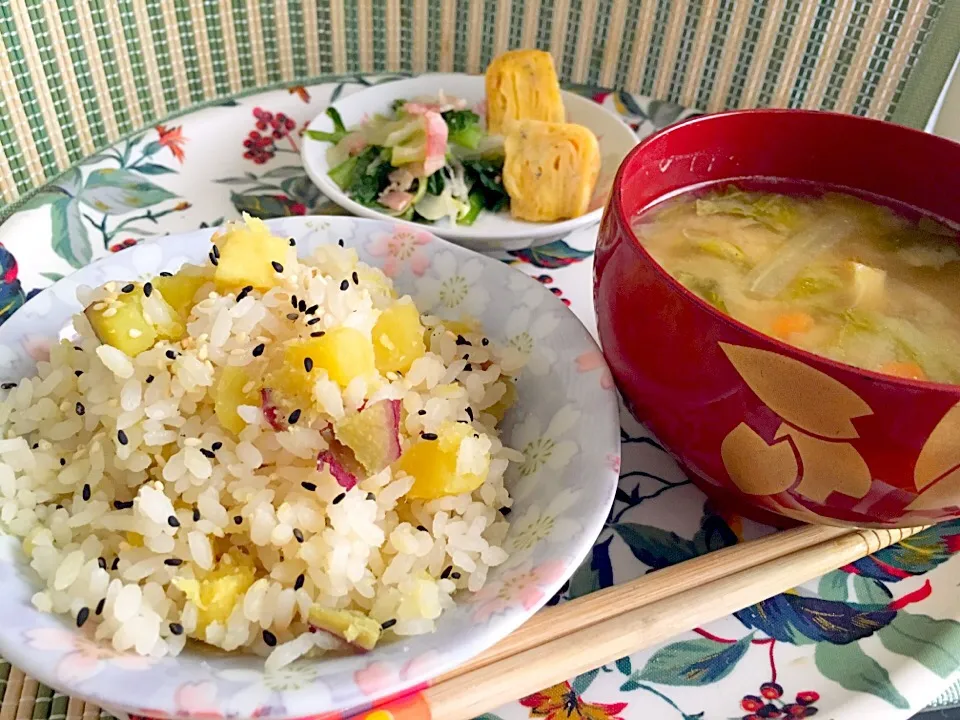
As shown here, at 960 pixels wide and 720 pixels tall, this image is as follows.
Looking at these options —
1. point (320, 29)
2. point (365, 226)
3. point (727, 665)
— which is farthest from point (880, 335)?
point (320, 29)

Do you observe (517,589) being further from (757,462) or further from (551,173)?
(551,173)

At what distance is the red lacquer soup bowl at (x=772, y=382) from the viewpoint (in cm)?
82

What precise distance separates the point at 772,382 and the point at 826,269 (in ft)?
1.24

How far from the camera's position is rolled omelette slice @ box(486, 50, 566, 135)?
186 centimetres

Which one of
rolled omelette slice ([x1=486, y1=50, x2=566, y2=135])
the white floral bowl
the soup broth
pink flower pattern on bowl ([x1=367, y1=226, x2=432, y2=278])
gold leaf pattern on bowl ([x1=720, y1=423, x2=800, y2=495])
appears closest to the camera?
the white floral bowl

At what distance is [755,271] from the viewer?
113cm

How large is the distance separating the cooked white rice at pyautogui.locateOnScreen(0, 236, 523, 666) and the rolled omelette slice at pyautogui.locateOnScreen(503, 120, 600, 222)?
0.70 m

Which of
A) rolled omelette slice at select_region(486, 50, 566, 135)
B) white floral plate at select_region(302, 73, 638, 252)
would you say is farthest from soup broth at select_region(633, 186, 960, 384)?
rolled omelette slice at select_region(486, 50, 566, 135)

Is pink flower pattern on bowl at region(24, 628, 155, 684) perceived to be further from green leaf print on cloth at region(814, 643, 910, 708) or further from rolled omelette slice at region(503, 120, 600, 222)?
rolled omelette slice at region(503, 120, 600, 222)

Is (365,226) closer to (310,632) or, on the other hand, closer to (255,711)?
(310,632)

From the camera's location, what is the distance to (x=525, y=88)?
187cm

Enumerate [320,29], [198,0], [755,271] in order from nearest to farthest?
[755,271], [198,0], [320,29]

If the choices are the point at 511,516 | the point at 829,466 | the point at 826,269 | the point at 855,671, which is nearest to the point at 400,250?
the point at 511,516

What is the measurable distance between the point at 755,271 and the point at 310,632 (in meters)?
0.75
